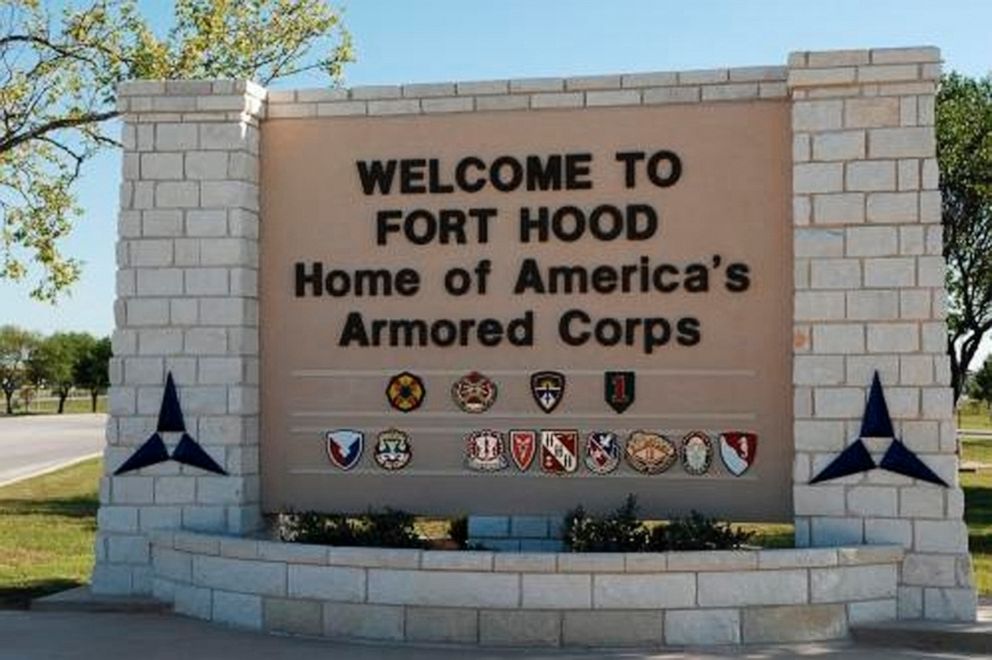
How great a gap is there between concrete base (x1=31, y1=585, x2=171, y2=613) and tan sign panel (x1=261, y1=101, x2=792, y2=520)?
1218 mm

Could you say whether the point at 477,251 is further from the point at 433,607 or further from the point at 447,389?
the point at 433,607

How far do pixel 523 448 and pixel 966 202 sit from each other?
63.2 ft

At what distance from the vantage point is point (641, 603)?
8.24m

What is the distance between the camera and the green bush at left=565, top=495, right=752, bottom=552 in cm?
884

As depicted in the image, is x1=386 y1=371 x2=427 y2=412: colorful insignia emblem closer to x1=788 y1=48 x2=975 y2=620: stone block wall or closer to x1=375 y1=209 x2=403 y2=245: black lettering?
x1=375 y1=209 x2=403 y2=245: black lettering

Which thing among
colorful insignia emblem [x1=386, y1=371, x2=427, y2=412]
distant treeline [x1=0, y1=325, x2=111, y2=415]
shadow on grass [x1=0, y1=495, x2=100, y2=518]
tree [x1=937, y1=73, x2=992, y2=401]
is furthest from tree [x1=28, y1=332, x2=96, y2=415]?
colorful insignia emblem [x1=386, y1=371, x2=427, y2=412]

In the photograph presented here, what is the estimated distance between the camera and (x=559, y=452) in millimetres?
9609

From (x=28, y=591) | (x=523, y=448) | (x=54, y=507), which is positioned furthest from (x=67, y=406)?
(x=523, y=448)

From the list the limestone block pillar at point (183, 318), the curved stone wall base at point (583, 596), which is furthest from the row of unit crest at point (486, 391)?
the curved stone wall base at point (583, 596)

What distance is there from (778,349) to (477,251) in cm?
253

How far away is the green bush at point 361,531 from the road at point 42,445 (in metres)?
17.7

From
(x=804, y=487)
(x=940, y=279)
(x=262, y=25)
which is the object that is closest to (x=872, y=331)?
(x=940, y=279)

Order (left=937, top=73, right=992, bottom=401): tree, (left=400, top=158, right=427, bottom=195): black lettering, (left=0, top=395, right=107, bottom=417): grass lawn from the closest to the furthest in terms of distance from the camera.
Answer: (left=400, top=158, right=427, bottom=195): black lettering < (left=937, top=73, right=992, bottom=401): tree < (left=0, top=395, right=107, bottom=417): grass lawn

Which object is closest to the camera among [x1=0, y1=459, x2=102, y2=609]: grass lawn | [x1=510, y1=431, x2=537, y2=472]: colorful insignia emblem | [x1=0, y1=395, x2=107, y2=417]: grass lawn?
[x1=510, y1=431, x2=537, y2=472]: colorful insignia emblem
